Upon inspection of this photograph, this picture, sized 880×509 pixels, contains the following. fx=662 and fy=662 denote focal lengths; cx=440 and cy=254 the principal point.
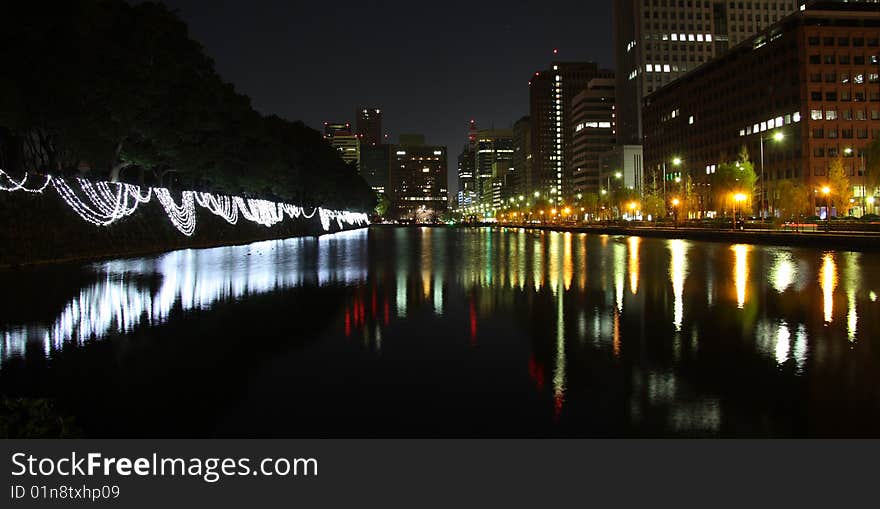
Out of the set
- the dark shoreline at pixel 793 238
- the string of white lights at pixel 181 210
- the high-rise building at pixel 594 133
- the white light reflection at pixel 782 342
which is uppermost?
the high-rise building at pixel 594 133

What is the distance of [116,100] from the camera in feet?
106

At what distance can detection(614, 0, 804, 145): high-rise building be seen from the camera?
6407 inches

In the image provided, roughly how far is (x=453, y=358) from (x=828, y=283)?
1347 centimetres

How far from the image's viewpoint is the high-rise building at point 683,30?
534 ft


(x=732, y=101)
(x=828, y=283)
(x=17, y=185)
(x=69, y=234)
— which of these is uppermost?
(x=732, y=101)

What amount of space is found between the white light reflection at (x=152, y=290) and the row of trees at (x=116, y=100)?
7.73 metres

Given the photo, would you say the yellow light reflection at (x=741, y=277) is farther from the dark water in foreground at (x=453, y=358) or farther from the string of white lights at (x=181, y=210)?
the string of white lights at (x=181, y=210)

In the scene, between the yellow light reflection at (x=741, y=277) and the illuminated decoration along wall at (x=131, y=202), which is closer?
the yellow light reflection at (x=741, y=277)

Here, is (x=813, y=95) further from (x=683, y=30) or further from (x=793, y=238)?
(x=793, y=238)

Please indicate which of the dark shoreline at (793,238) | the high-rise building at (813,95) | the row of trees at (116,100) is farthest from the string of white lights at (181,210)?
the high-rise building at (813,95)

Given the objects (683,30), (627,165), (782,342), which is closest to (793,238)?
(782,342)
